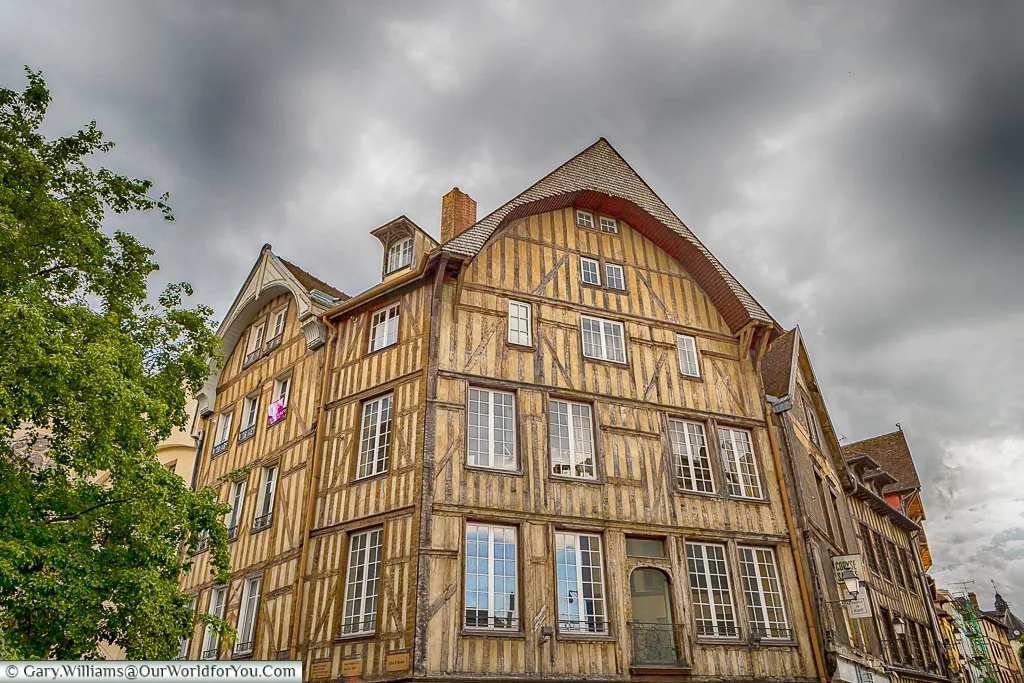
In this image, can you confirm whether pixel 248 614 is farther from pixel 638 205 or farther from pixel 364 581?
pixel 638 205

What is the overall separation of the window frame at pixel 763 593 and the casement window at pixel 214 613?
9379mm

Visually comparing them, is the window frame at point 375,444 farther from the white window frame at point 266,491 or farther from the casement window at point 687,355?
the casement window at point 687,355

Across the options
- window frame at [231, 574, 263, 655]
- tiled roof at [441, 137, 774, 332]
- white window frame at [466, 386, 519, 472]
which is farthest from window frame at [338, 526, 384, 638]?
tiled roof at [441, 137, 774, 332]

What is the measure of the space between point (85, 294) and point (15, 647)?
4308mm

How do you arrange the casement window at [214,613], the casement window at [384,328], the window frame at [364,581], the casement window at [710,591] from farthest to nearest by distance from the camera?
the casement window at [214,613] < the casement window at [384,328] < the casement window at [710,591] < the window frame at [364,581]

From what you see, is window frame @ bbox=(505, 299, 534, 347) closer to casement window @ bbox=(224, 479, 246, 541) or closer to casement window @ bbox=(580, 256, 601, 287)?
casement window @ bbox=(580, 256, 601, 287)

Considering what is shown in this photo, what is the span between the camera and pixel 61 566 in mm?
8062

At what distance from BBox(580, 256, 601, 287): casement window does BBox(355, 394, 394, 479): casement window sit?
4.45 m

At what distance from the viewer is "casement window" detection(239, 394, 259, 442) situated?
16016 mm

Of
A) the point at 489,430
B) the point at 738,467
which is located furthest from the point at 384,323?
Result: the point at 738,467

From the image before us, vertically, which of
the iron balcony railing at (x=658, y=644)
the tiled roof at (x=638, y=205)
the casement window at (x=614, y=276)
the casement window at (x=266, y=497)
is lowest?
the iron balcony railing at (x=658, y=644)

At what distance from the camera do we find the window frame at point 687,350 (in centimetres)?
1436

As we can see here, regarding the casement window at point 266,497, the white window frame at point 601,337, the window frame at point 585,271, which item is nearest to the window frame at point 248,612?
the casement window at point 266,497

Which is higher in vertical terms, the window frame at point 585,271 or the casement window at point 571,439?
the window frame at point 585,271
